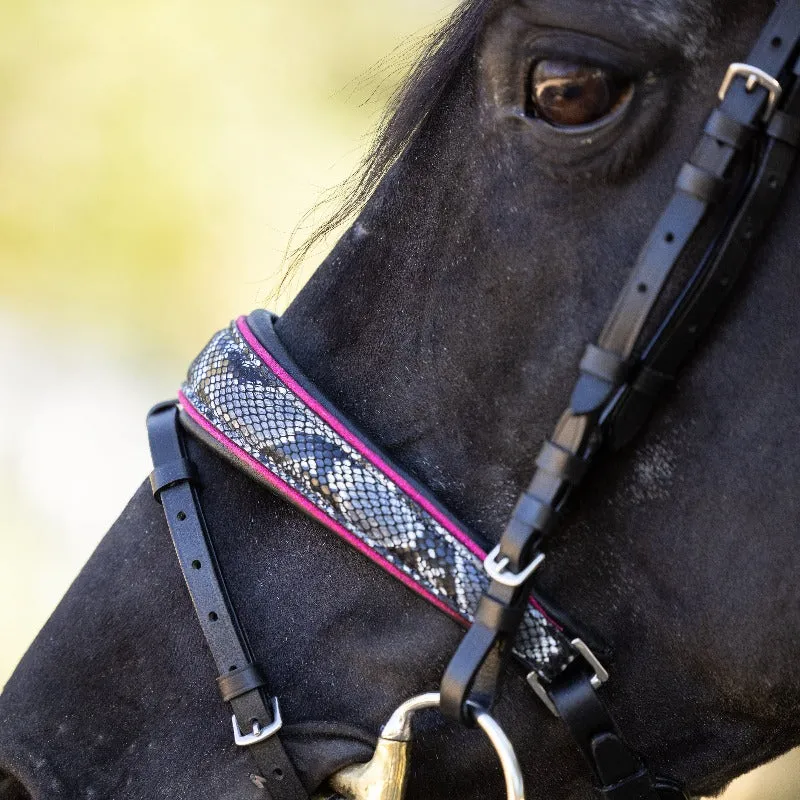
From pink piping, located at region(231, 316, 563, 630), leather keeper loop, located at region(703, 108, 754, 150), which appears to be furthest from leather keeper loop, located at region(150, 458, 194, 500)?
leather keeper loop, located at region(703, 108, 754, 150)

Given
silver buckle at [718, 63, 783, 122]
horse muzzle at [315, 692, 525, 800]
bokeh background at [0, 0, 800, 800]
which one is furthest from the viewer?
bokeh background at [0, 0, 800, 800]

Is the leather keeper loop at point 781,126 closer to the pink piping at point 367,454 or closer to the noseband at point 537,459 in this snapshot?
the noseband at point 537,459

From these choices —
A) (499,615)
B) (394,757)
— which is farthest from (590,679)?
(394,757)

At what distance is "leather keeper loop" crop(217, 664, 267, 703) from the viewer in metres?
1.51

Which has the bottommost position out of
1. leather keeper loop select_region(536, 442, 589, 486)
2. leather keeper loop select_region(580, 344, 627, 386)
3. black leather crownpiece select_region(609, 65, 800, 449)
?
leather keeper loop select_region(536, 442, 589, 486)

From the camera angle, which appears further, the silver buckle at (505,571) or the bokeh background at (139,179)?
the bokeh background at (139,179)

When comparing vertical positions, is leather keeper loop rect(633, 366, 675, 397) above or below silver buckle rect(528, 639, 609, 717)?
above

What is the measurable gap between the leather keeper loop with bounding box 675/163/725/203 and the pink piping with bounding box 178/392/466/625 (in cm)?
61

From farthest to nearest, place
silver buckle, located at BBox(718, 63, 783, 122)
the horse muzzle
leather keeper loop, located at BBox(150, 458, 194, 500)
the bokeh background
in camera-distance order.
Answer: the bokeh background
leather keeper loop, located at BBox(150, 458, 194, 500)
the horse muzzle
silver buckle, located at BBox(718, 63, 783, 122)

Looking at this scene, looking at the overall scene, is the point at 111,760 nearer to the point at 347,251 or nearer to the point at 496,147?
the point at 347,251

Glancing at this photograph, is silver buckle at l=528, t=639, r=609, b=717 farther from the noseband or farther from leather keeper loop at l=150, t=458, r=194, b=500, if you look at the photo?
leather keeper loop at l=150, t=458, r=194, b=500

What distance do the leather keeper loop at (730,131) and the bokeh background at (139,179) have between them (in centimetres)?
515

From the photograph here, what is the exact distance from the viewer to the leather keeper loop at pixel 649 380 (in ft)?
4.52

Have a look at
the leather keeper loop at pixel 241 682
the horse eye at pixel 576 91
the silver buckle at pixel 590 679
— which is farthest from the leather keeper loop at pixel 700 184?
the leather keeper loop at pixel 241 682
